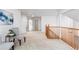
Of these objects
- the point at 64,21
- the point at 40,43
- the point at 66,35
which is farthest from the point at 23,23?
the point at 66,35

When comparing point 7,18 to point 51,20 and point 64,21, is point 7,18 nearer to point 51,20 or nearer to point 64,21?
point 51,20

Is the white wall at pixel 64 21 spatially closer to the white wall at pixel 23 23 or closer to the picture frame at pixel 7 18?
the white wall at pixel 23 23

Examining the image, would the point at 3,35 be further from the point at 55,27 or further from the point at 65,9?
the point at 65,9

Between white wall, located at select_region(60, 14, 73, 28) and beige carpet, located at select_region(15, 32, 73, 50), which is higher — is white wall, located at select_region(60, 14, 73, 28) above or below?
above

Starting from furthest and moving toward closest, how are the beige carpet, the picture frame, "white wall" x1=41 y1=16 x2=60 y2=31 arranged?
the picture frame → "white wall" x1=41 y1=16 x2=60 y2=31 → the beige carpet

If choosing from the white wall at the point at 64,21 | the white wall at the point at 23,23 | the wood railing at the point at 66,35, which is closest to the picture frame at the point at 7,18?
the white wall at the point at 23,23

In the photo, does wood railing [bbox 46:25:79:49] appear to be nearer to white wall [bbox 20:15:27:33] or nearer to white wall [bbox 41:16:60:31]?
white wall [bbox 41:16:60:31]

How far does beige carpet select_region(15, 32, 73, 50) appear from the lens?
206 cm

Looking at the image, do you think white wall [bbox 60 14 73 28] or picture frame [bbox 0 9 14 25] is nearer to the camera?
white wall [bbox 60 14 73 28]

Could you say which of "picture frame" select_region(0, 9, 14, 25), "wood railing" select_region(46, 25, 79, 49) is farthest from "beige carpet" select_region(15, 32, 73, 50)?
"picture frame" select_region(0, 9, 14, 25)

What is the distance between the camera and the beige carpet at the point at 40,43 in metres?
2.06

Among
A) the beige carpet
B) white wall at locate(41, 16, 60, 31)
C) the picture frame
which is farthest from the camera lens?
the picture frame

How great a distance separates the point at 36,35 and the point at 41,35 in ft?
0.36

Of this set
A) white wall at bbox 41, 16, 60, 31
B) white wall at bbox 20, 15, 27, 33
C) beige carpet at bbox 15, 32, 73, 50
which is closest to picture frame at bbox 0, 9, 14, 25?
white wall at bbox 20, 15, 27, 33
